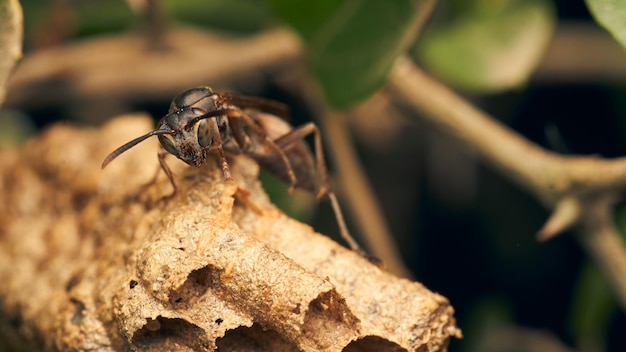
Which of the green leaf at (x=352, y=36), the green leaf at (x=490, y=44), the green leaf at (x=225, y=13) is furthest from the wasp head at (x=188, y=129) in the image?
the green leaf at (x=225, y=13)

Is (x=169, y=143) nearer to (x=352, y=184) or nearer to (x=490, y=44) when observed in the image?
(x=352, y=184)

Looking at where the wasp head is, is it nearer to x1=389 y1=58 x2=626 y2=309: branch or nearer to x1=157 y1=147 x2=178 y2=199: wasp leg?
x1=157 y1=147 x2=178 y2=199: wasp leg

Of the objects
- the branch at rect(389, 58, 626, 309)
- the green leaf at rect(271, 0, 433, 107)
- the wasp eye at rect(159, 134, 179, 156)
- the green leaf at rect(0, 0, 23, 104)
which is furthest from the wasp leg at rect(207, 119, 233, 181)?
the branch at rect(389, 58, 626, 309)

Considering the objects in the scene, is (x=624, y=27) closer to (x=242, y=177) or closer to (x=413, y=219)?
(x=242, y=177)

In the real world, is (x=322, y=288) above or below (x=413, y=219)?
above

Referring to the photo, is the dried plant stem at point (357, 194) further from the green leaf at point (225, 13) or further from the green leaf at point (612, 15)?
the green leaf at point (612, 15)

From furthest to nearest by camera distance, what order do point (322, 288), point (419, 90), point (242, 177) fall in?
point (419, 90) < point (242, 177) < point (322, 288)

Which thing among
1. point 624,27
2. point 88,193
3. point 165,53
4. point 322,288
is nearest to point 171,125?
point 88,193

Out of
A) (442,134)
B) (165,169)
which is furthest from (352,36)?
(165,169)
